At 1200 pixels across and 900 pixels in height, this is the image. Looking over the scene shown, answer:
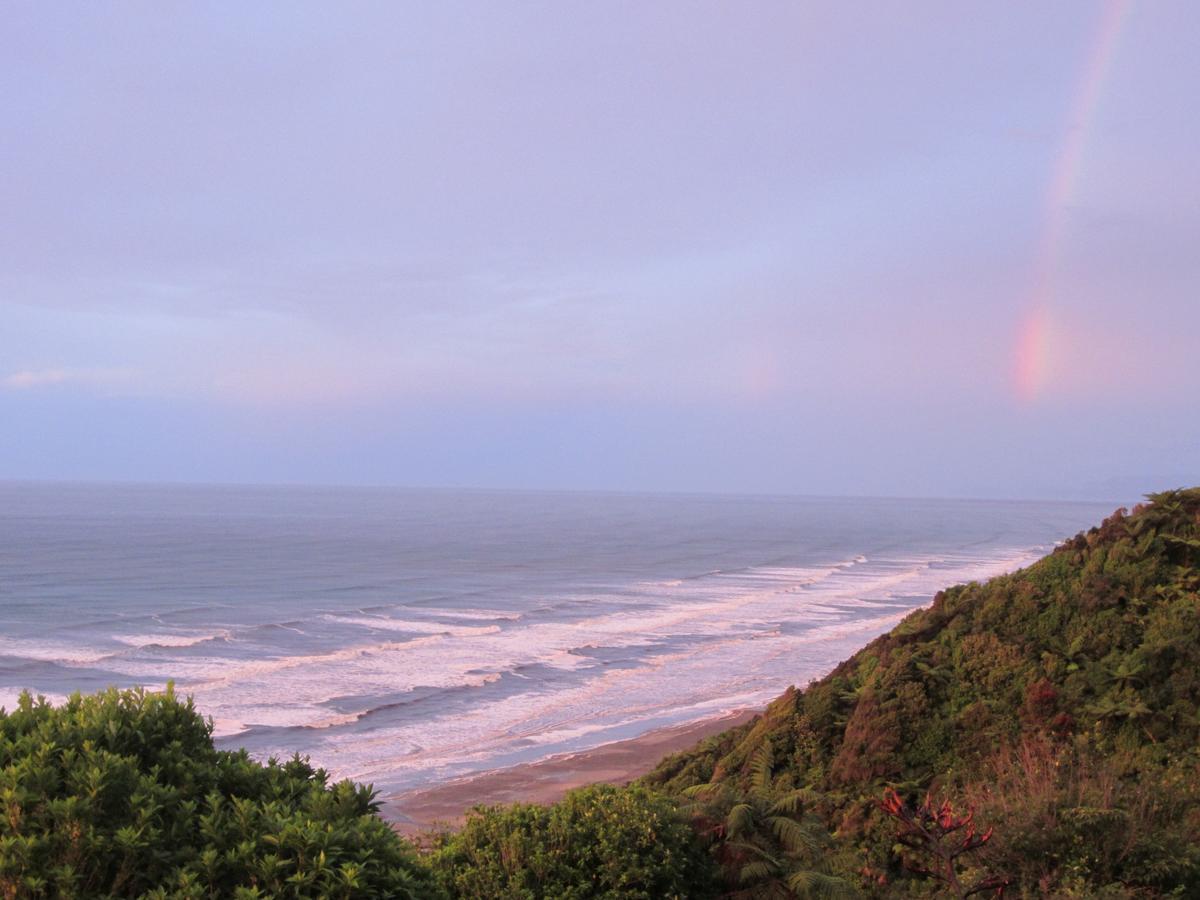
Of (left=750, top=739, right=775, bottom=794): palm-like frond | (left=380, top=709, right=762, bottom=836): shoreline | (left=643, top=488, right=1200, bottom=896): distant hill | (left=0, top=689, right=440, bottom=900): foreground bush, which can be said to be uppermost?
(left=0, top=689, right=440, bottom=900): foreground bush

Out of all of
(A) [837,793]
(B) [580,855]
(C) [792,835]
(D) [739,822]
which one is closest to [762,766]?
(A) [837,793]

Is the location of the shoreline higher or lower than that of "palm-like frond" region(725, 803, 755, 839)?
lower

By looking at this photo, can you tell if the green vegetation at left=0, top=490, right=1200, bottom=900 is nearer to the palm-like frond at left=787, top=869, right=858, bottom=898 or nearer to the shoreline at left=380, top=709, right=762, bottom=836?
the palm-like frond at left=787, top=869, right=858, bottom=898

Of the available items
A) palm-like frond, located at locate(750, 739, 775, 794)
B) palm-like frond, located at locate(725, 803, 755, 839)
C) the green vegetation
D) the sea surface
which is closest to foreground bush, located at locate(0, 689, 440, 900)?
the green vegetation

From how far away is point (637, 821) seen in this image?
7.51 metres

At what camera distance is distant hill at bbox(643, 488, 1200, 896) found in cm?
803

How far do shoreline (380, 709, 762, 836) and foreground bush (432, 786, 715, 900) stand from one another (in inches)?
400

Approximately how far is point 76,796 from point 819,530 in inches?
5329

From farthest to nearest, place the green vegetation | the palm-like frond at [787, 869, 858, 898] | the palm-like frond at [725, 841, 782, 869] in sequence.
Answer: the palm-like frond at [725, 841, 782, 869]
the palm-like frond at [787, 869, 858, 898]
the green vegetation

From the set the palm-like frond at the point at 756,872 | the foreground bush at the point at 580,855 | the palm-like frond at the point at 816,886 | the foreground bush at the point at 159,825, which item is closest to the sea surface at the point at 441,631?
the foreground bush at the point at 580,855

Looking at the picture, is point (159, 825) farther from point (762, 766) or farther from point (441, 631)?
point (441, 631)

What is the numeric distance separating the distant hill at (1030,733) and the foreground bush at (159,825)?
3.87 m

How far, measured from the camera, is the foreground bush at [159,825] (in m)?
4.59

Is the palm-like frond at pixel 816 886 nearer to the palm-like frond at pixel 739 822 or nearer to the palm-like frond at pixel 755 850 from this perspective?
the palm-like frond at pixel 755 850
